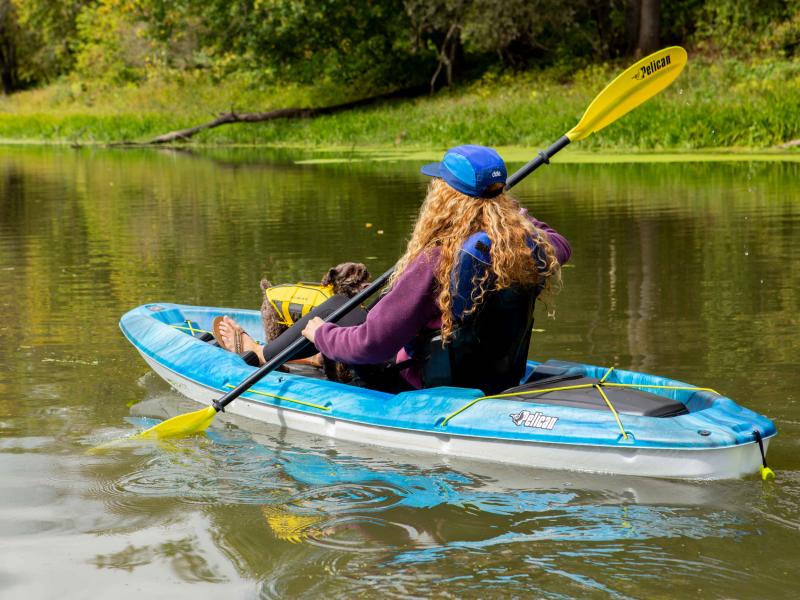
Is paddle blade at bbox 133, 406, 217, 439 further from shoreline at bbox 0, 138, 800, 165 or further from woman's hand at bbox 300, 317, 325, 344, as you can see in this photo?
shoreline at bbox 0, 138, 800, 165

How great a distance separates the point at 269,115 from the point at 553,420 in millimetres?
24134

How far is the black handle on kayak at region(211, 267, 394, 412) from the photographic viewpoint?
5438mm

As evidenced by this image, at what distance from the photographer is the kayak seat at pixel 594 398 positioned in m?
4.67

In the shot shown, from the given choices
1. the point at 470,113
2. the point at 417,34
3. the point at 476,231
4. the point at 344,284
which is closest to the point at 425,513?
the point at 476,231

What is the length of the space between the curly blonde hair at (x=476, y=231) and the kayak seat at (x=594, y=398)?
446 millimetres

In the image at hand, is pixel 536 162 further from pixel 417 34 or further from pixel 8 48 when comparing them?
pixel 8 48

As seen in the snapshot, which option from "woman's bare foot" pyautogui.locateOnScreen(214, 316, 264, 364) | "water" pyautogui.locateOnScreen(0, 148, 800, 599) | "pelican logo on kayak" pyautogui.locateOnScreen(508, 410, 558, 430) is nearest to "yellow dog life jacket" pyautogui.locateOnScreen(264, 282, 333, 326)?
"woman's bare foot" pyautogui.locateOnScreen(214, 316, 264, 364)

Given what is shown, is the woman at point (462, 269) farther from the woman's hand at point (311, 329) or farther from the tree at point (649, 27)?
the tree at point (649, 27)

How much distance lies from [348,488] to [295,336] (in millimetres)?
1114

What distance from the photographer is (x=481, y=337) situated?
4.86 m

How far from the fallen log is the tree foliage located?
4.01ft

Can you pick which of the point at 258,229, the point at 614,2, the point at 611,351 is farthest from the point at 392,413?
the point at 614,2

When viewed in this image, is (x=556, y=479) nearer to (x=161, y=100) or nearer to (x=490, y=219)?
(x=490, y=219)

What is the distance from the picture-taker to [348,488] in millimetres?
4746
